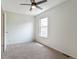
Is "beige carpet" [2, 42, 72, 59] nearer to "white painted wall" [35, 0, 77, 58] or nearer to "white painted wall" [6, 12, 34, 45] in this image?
"white painted wall" [35, 0, 77, 58]

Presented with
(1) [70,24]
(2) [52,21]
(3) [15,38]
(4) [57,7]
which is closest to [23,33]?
(3) [15,38]

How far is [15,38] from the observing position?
6594mm

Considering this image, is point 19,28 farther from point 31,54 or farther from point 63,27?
point 63,27

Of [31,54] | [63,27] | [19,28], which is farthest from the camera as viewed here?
[19,28]

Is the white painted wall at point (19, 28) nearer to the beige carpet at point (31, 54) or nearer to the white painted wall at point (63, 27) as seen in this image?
the beige carpet at point (31, 54)

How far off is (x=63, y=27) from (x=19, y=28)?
13.1 ft

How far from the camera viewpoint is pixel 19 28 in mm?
6770

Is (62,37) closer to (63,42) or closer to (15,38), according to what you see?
(63,42)

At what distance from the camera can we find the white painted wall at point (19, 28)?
635 centimetres

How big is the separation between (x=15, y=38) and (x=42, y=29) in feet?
7.51

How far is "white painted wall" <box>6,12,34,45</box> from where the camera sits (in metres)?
6.35

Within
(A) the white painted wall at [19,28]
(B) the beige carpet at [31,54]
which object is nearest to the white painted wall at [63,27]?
(B) the beige carpet at [31,54]

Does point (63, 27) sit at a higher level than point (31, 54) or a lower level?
higher

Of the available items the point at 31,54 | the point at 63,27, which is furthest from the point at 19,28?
the point at 63,27
